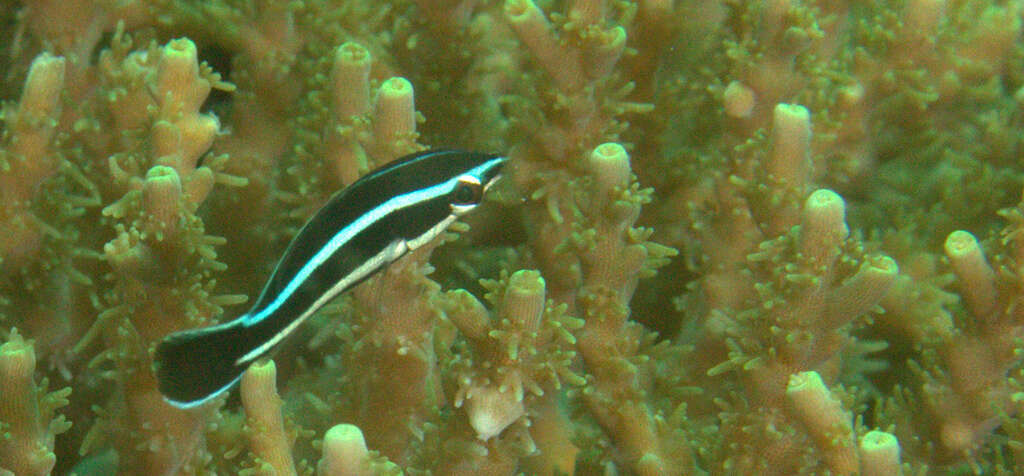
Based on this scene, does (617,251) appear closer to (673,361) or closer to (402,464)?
(673,361)

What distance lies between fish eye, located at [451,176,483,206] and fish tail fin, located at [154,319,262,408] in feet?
1.38

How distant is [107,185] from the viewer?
2.39m

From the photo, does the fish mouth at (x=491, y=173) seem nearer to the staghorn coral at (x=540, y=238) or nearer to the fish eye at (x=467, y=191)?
the fish eye at (x=467, y=191)

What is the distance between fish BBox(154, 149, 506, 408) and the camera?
1.40 m

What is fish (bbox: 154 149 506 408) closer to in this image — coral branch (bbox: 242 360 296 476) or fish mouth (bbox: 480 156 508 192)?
fish mouth (bbox: 480 156 508 192)

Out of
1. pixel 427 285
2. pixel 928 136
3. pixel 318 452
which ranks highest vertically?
pixel 427 285

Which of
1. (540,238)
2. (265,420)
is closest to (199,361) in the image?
(265,420)

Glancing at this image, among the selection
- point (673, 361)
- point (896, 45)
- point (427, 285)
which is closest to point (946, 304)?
point (896, 45)

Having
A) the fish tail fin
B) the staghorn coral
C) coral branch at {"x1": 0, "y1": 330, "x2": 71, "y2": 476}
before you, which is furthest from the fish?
coral branch at {"x1": 0, "y1": 330, "x2": 71, "y2": 476}

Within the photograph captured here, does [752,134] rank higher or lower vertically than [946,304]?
higher

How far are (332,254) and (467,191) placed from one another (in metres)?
0.26

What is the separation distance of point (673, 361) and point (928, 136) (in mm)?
1386

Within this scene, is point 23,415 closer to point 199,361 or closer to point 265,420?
point 265,420

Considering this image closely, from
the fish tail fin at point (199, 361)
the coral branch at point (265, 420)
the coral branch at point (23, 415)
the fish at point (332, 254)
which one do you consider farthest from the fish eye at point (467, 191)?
the coral branch at point (23, 415)
